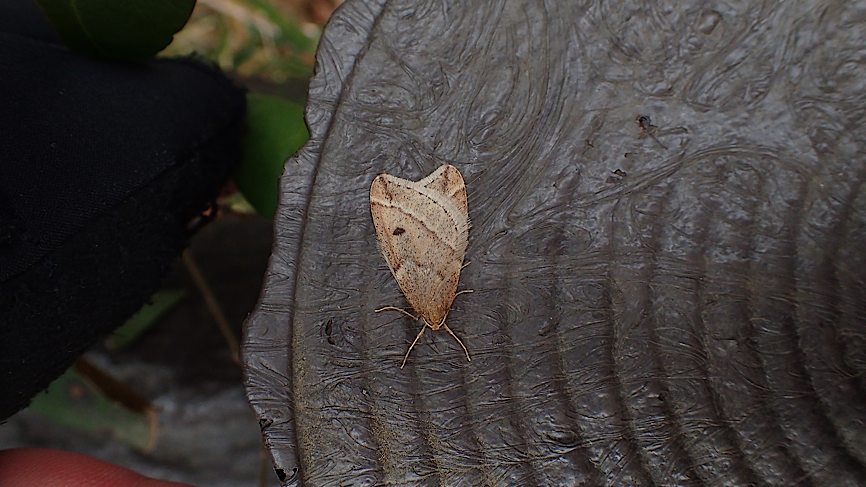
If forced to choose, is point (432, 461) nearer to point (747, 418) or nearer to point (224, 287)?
point (747, 418)

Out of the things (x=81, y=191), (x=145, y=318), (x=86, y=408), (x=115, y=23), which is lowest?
(x=86, y=408)

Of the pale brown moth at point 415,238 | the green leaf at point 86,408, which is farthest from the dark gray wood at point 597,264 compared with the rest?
the green leaf at point 86,408

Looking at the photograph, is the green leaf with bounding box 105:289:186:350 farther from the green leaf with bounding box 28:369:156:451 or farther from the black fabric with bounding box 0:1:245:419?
the black fabric with bounding box 0:1:245:419

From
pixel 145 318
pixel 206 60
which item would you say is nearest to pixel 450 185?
pixel 206 60

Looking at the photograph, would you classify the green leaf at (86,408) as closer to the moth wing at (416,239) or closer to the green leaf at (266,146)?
the green leaf at (266,146)

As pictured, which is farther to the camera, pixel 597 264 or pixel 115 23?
pixel 115 23

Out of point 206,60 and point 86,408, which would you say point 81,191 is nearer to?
point 206,60
